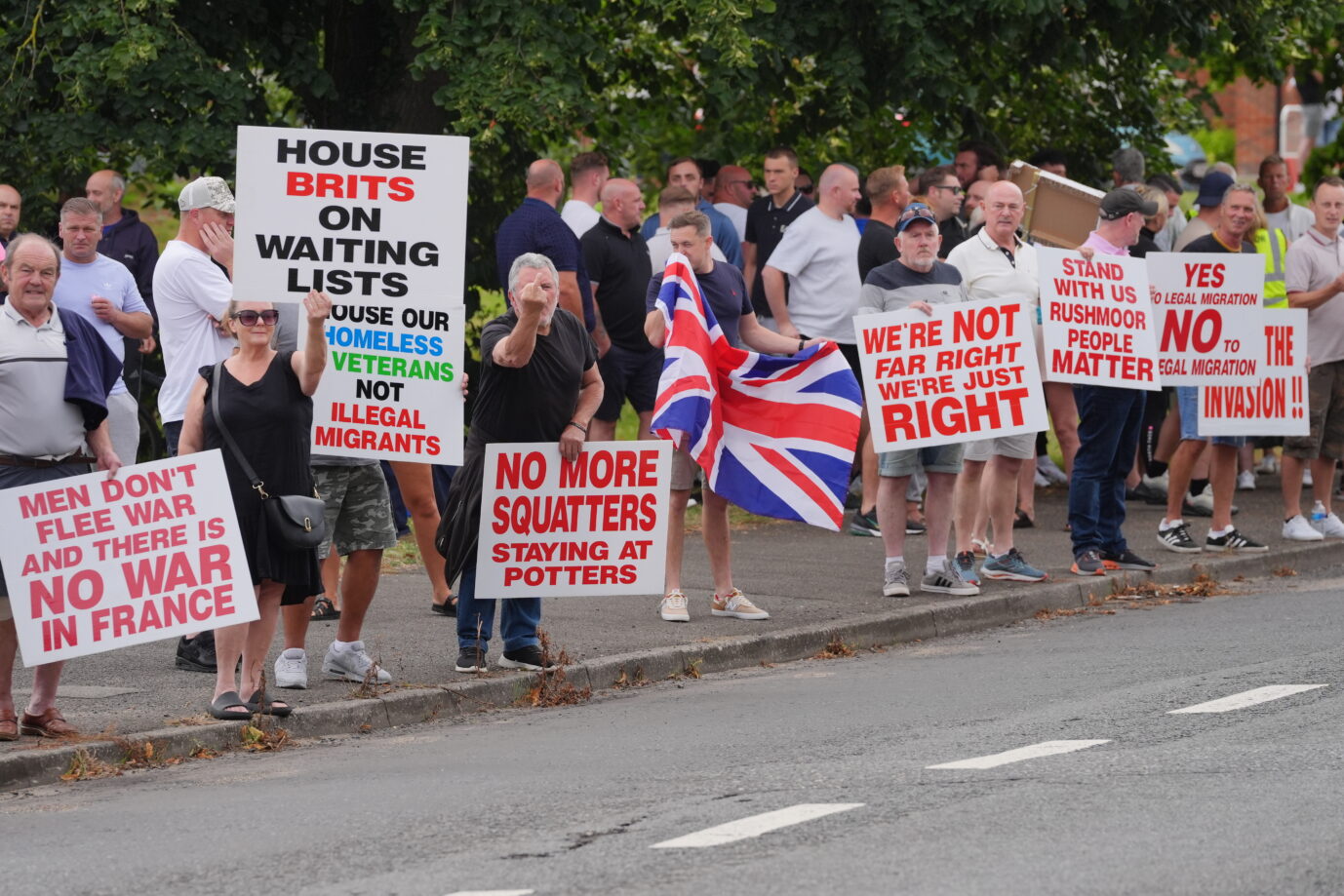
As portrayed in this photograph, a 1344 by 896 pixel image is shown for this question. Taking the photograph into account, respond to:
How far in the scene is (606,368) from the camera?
13.3 m

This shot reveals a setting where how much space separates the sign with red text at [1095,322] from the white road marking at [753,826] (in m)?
6.31

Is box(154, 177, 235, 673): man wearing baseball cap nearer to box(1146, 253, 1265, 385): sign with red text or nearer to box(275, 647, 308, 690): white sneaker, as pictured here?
box(275, 647, 308, 690): white sneaker

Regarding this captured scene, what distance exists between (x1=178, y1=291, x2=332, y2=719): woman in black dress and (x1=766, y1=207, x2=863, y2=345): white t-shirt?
241 inches

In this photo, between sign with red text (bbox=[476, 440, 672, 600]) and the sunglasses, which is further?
sign with red text (bbox=[476, 440, 672, 600])

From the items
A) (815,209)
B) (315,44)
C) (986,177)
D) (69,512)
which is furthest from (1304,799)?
(315,44)

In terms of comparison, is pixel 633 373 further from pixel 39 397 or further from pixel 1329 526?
pixel 39 397

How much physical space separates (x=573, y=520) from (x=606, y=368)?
10.8ft

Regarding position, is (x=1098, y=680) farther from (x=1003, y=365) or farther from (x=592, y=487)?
(x=1003, y=365)

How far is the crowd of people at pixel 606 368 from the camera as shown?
8.82 metres

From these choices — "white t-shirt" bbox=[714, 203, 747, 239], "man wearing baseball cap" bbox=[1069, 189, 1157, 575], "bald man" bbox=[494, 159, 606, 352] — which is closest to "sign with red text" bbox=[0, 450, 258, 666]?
"bald man" bbox=[494, 159, 606, 352]

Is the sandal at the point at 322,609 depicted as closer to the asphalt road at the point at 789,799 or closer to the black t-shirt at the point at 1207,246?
the asphalt road at the point at 789,799

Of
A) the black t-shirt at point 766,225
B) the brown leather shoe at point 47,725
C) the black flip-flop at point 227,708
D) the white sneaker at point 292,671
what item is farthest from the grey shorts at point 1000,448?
the brown leather shoe at point 47,725

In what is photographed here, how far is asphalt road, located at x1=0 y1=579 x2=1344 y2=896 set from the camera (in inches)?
241

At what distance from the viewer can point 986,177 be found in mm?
16188
